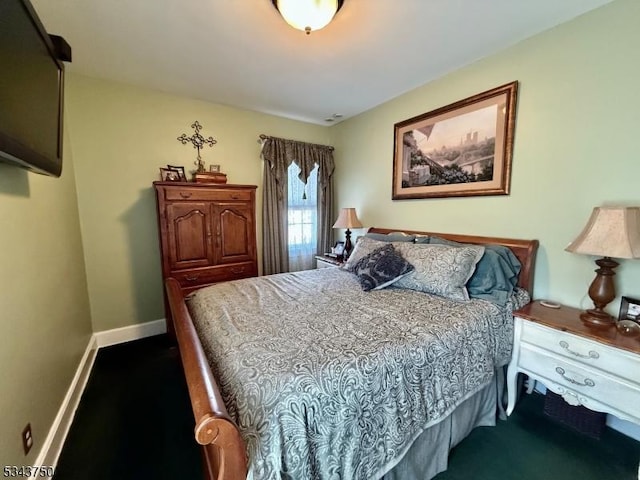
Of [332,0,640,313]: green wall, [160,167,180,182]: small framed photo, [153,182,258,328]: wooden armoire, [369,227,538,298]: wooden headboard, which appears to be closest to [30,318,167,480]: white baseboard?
[153,182,258,328]: wooden armoire

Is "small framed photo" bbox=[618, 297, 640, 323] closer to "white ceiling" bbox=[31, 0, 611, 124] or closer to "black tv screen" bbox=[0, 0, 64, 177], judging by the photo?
"white ceiling" bbox=[31, 0, 611, 124]

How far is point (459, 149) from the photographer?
244cm

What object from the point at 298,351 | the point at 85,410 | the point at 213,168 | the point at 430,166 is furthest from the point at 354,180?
the point at 85,410

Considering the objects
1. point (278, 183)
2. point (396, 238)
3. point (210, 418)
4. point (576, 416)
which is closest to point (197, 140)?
point (278, 183)

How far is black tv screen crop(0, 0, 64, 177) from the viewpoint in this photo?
98cm

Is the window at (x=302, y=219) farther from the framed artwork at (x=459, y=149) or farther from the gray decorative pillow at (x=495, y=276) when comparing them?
the gray decorative pillow at (x=495, y=276)

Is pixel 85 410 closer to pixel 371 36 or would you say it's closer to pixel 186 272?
pixel 186 272

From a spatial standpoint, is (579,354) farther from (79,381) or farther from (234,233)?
(79,381)

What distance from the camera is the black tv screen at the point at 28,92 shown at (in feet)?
3.21

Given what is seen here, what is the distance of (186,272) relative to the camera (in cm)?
270

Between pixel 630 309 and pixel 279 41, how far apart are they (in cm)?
287

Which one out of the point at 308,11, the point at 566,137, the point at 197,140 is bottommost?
the point at 566,137

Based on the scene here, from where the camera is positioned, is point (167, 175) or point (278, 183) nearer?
point (167, 175)

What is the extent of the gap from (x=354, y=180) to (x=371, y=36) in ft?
6.15
